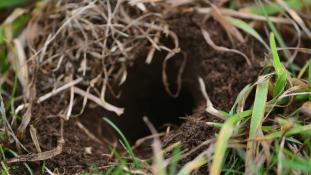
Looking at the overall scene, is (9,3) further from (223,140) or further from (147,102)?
(223,140)

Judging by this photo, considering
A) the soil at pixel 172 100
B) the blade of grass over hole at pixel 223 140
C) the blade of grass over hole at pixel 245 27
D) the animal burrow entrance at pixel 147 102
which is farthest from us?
the animal burrow entrance at pixel 147 102

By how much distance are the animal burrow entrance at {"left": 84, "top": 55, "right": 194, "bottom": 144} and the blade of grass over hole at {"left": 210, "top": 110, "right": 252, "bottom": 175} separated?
75 cm

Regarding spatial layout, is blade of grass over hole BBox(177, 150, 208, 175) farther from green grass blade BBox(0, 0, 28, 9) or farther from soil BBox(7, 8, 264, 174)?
green grass blade BBox(0, 0, 28, 9)

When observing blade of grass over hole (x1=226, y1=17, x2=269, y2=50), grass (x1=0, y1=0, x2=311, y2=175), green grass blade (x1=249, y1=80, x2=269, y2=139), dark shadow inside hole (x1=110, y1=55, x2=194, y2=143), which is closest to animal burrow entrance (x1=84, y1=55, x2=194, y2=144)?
dark shadow inside hole (x1=110, y1=55, x2=194, y2=143)

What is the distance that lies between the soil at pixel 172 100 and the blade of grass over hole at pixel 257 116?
17 cm

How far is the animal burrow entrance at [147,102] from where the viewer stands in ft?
7.82

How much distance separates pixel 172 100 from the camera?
2588 millimetres

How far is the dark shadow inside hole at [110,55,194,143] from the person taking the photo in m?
2.39

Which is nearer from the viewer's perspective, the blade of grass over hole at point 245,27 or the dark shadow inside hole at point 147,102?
the blade of grass over hole at point 245,27

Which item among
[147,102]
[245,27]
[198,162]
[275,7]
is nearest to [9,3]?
[147,102]

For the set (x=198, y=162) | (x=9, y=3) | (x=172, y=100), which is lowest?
(x=172, y=100)

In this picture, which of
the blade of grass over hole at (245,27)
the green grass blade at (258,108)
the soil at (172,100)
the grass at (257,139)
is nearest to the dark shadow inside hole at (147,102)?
the soil at (172,100)

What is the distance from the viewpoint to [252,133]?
160 cm

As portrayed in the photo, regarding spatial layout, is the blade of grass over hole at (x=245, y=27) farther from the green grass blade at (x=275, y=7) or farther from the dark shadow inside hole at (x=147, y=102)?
the dark shadow inside hole at (x=147, y=102)
